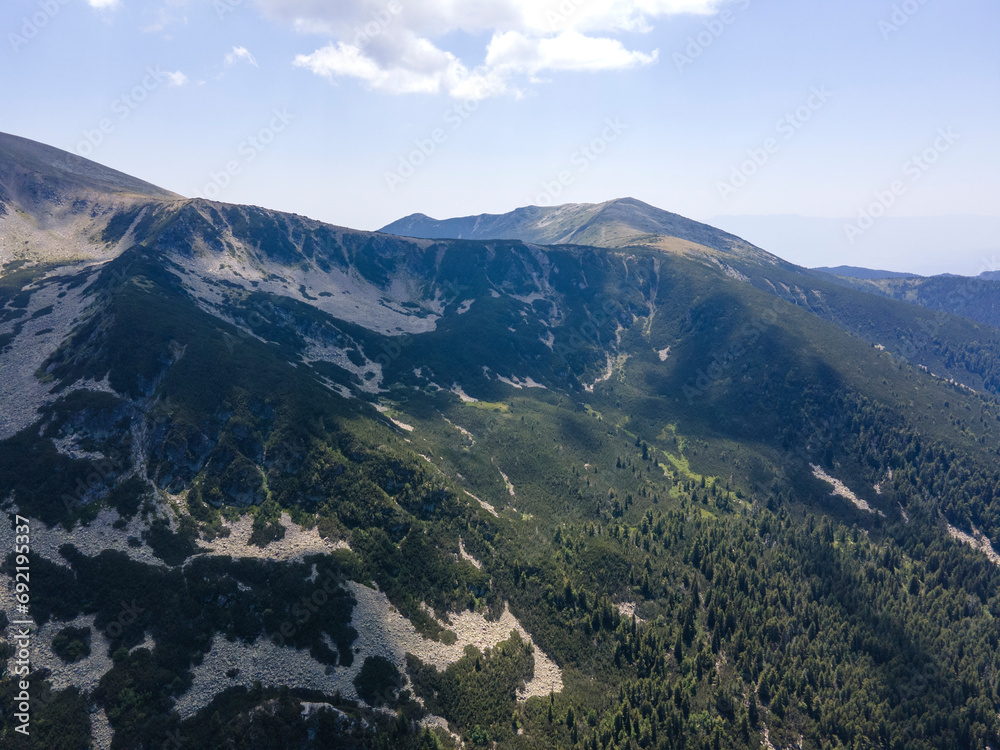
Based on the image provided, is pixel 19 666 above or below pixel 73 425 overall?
below

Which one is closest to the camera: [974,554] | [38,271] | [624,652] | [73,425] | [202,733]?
[202,733]

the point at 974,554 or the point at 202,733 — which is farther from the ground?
the point at 974,554

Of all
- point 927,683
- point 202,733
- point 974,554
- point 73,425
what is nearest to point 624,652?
point 927,683

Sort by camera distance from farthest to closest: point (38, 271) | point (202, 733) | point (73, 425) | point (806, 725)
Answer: point (38, 271)
point (73, 425)
point (806, 725)
point (202, 733)

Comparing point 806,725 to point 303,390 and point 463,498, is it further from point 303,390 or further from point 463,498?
point 303,390

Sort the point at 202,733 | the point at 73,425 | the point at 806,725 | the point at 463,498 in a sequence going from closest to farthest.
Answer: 1. the point at 202,733
2. the point at 806,725
3. the point at 73,425
4. the point at 463,498

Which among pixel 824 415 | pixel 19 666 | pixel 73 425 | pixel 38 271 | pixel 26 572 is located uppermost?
pixel 38 271

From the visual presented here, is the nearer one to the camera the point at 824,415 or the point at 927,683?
the point at 927,683

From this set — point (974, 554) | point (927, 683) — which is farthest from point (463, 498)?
point (974, 554)

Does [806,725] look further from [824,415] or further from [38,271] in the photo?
[38,271]
